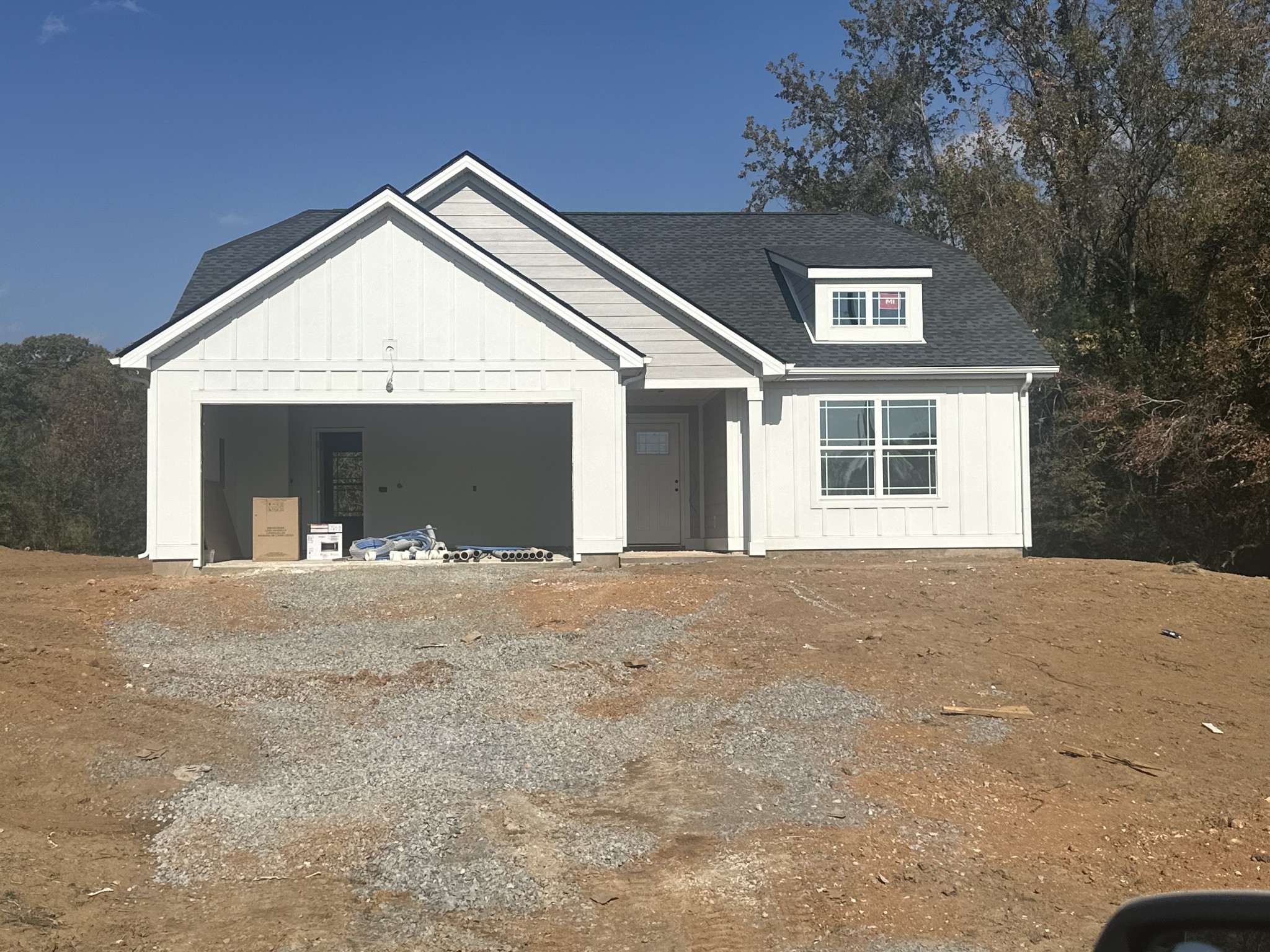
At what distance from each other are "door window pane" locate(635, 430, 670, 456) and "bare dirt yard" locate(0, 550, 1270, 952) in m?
6.97

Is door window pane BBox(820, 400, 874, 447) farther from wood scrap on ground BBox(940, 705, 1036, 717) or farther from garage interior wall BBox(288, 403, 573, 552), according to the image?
wood scrap on ground BBox(940, 705, 1036, 717)

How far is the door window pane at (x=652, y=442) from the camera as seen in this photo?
20.8m

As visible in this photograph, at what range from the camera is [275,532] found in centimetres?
1697

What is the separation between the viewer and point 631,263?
18016mm

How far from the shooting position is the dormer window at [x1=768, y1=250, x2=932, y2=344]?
62.6ft

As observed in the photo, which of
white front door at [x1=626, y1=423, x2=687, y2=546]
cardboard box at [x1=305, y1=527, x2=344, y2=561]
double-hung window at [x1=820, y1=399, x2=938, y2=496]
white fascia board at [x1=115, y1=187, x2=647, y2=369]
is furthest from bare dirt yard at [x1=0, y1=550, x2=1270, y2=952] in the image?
white front door at [x1=626, y1=423, x2=687, y2=546]

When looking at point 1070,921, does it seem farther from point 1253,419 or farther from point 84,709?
point 1253,419

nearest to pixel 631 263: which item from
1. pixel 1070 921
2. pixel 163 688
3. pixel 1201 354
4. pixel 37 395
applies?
pixel 1201 354

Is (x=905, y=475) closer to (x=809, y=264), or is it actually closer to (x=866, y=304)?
(x=866, y=304)

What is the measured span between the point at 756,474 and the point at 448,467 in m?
5.87

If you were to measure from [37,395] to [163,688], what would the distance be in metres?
48.0

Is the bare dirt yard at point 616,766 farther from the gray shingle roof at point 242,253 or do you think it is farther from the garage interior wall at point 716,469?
the gray shingle roof at point 242,253

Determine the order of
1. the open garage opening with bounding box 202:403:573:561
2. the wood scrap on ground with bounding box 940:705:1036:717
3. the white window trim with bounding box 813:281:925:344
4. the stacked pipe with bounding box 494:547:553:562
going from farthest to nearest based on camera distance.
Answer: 1. the open garage opening with bounding box 202:403:573:561
2. the white window trim with bounding box 813:281:925:344
3. the stacked pipe with bounding box 494:547:553:562
4. the wood scrap on ground with bounding box 940:705:1036:717

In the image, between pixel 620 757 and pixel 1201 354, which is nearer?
pixel 620 757
